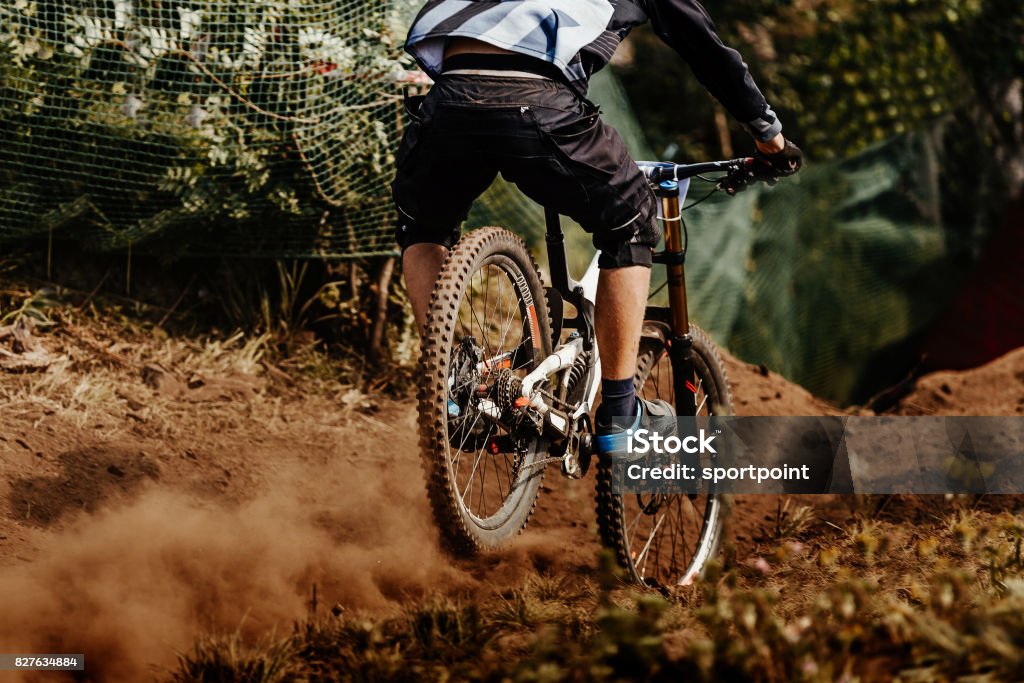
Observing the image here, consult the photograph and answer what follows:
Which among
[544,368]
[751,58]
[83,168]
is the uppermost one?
[751,58]

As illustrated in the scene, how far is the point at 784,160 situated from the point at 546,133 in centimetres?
113

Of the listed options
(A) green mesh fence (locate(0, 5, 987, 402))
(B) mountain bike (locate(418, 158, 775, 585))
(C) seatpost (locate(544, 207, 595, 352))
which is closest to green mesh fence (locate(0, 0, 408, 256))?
(A) green mesh fence (locate(0, 5, 987, 402))

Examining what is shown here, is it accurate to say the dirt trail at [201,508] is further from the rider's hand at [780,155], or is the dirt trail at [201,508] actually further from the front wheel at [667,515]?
the rider's hand at [780,155]

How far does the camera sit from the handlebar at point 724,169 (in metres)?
3.87

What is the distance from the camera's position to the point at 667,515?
465cm

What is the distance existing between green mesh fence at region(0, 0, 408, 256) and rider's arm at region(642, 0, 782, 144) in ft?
6.04

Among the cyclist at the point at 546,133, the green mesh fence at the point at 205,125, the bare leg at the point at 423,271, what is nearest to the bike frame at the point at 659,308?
the cyclist at the point at 546,133

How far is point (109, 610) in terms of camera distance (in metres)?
3.30

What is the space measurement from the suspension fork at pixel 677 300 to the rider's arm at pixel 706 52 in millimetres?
429

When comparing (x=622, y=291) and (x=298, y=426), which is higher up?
(x=622, y=291)

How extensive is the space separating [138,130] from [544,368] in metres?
2.32

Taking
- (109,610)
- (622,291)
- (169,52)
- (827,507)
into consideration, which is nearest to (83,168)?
(169,52)

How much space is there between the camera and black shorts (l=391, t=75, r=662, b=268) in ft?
10.2

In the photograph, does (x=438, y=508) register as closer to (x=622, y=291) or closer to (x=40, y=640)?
(x=622, y=291)
